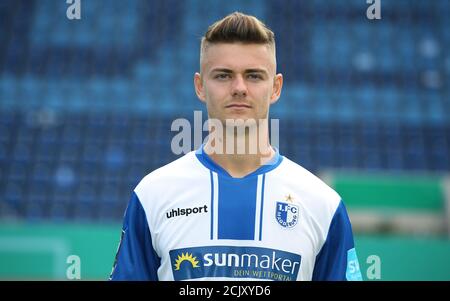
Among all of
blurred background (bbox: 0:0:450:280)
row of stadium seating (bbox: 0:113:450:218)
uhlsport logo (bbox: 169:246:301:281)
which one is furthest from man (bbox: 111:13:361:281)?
row of stadium seating (bbox: 0:113:450:218)

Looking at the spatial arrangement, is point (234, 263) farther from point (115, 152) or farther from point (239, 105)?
point (115, 152)

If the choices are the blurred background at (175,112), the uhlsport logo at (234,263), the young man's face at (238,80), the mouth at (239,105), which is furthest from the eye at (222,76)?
the blurred background at (175,112)

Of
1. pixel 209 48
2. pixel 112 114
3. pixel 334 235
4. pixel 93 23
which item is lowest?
pixel 334 235

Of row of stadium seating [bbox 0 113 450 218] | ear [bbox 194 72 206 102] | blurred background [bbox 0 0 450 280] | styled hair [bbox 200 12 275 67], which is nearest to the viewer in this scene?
styled hair [bbox 200 12 275 67]

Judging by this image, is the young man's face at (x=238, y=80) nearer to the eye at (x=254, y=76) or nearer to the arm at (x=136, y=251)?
the eye at (x=254, y=76)

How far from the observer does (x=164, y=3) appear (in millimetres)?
15664

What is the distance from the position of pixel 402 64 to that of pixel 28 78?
805 centimetres

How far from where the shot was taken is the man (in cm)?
287

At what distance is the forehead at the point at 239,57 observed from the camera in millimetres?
2961

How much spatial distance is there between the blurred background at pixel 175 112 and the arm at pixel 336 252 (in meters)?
7.41

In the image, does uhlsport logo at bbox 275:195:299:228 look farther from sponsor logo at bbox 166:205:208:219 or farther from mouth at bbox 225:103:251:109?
mouth at bbox 225:103:251:109

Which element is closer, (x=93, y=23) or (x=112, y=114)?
(x=112, y=114)
